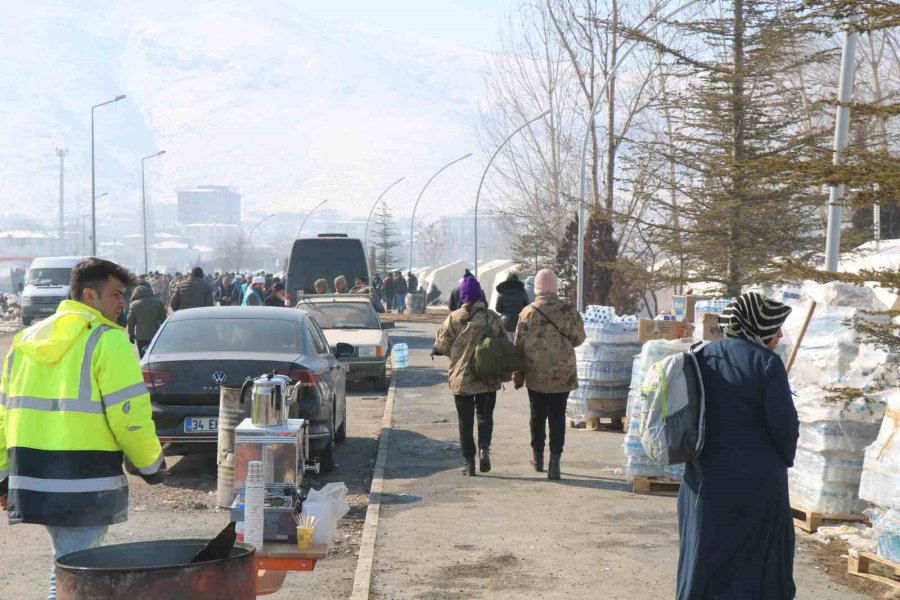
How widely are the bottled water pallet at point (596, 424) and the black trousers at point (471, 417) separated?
3070 millimetres

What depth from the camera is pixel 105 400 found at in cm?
509

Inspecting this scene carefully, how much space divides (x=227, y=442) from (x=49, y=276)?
31.3 metres

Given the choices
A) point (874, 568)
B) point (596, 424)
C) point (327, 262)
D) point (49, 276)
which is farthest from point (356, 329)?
point (49, 276)

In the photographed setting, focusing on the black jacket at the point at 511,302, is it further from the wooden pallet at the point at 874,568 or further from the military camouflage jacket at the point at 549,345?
the wooden pallet at the point at 874,568

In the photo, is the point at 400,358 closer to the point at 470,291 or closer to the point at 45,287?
the point at 470,291

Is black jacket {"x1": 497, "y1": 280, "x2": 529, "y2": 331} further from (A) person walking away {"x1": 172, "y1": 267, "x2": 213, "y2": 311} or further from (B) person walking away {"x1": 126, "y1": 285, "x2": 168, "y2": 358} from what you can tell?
(A) person walking away {"x1": 172, "y1": 267, "x2": 213, "y2": 311}

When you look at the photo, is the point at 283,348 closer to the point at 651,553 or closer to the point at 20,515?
the point at 651,553

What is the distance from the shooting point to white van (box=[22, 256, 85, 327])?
123 ft

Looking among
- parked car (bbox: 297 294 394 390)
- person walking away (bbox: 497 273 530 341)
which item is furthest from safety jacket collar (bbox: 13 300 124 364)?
person walking away (bbox: 497 273 530 341)

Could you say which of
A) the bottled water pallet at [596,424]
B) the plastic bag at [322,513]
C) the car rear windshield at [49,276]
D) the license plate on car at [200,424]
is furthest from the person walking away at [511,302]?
the car rear windshield at [49,276]

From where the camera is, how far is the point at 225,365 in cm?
1088

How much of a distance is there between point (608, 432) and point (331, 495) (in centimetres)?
798

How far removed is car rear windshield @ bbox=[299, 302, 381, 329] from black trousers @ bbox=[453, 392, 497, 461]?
9.32 m

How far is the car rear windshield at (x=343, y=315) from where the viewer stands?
20562 millimetres
